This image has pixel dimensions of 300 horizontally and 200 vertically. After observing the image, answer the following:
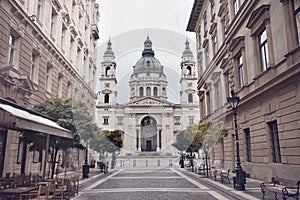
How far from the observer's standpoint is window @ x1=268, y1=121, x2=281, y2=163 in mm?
14156

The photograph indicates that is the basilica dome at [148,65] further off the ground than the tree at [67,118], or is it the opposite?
the basilica dome at [148,65]

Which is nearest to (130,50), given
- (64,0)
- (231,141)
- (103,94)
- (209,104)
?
(64,0)

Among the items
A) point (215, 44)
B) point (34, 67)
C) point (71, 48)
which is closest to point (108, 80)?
point (71, 48)

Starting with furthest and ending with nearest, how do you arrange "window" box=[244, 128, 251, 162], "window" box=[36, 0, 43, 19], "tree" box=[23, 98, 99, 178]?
"window" box=[244, 128, 251, 162] → "window" box=[36, 0, 43, 19] → "tree" box=[23, 98, 99, 178]

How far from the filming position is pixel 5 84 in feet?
41.2

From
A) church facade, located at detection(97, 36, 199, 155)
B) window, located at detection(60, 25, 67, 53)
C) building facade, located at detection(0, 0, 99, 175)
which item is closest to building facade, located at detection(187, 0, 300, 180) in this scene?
building facade, located at detection(0, 0, 99, 175)

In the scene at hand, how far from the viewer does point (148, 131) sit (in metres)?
77.9

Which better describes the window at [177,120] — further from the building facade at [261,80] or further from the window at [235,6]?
the window at [235,6]

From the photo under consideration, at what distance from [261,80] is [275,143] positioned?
3495 mm

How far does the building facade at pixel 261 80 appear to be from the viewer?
12195 mm

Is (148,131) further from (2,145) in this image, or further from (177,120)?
(2,145)

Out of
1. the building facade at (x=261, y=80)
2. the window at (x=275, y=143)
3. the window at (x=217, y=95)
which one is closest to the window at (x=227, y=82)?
the building facade at (x=261, y=80)

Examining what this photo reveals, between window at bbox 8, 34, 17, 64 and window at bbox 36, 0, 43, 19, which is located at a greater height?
window at bbox 36, 0, 43, 19

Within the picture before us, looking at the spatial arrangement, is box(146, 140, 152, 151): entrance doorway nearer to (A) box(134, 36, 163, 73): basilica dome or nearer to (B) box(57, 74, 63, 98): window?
(A) box(134, 36, 163, 73): basilica dome
